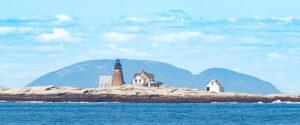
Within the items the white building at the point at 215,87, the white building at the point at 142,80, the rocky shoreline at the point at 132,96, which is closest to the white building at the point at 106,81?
the white building at the point at 142,80

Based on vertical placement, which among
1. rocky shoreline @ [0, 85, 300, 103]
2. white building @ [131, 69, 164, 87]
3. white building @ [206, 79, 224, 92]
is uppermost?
white building @ [131, 69, 164, 87]

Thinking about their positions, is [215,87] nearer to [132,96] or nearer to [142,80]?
[142,80]

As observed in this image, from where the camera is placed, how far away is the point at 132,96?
140 metres

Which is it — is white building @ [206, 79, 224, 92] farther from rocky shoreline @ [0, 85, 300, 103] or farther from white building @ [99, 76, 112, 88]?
white building @ [99, 76, 112, 88]

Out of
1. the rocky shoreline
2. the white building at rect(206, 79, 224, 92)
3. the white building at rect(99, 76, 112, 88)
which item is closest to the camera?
the rocky shoreline

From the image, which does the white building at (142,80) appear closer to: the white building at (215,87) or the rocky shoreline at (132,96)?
the rocky shoreline at (132,96)

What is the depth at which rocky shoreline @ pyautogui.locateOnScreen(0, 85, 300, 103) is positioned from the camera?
139000 mm

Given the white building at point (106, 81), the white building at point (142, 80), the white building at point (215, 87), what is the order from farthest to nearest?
the white building at point (106, 81) → the white building at point (215, 87) → the white building at point (142, 80)

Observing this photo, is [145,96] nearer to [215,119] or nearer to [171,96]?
[171,96]

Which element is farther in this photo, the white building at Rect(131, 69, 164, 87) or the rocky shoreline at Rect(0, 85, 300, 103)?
the white building at Rect(131, 69, 164, 87)

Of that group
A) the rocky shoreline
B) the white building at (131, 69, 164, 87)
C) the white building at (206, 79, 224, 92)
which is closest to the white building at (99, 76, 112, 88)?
the white building at (131, 69, 164, 87)

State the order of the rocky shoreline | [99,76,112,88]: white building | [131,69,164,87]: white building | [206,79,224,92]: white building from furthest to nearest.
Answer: [99,76,112,88]: white building → [206,79,224,92]: white building → [131,69,164,87]: white building → the rocky shoreline

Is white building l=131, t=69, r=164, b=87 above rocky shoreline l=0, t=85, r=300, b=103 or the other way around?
above

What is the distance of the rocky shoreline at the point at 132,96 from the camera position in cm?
13900
